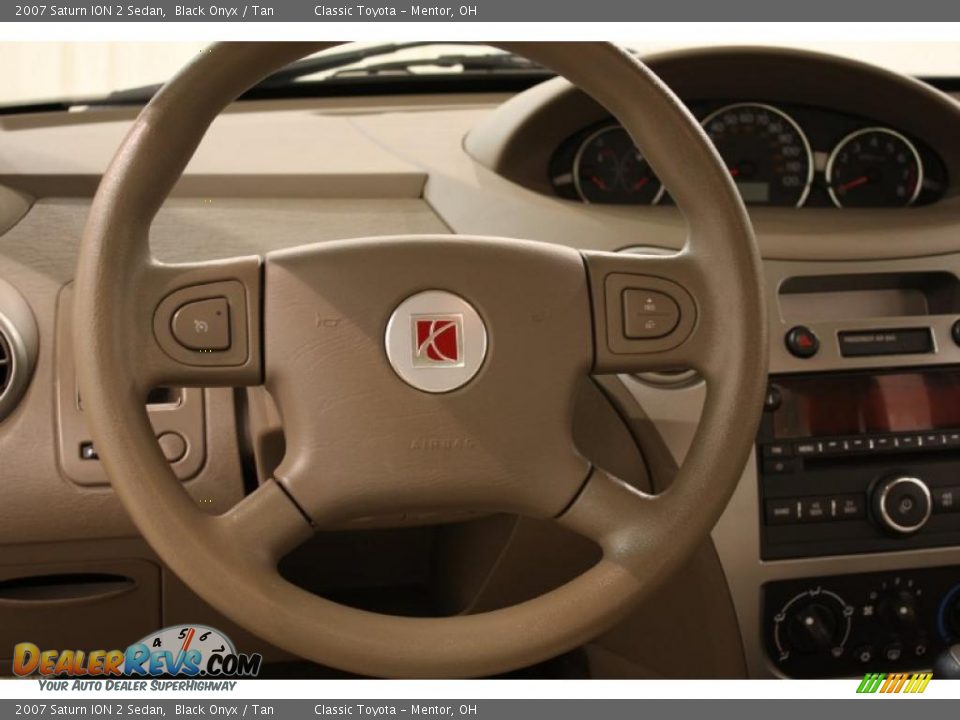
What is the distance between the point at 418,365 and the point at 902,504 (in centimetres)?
66

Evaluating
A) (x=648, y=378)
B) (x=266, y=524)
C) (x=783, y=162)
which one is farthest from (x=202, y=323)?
(x=783, y=162)

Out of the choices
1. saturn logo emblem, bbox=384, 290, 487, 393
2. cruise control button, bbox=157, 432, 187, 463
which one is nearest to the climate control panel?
saturn logo emblem, bbox=384, 290, 487, 393

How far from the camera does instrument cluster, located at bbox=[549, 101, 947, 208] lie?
51.1 inches

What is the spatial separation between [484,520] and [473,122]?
510 millimetres

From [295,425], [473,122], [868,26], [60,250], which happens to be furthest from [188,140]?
[868,26]

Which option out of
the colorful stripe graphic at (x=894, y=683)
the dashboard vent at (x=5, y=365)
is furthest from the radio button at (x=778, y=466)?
the dashboard vent at (x=5, y=365)

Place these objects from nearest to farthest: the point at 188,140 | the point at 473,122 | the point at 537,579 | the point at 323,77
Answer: the point at 188,140
the point at 537,579
the point at 473,122
the point at 323,77

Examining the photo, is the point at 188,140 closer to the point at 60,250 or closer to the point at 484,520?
the point at 60,250

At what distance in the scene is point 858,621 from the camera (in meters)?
1.23

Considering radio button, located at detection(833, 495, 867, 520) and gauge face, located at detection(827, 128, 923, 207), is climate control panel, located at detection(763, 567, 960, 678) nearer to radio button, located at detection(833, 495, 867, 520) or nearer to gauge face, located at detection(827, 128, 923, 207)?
radio button, located at detection(833, 495, 867, 520)

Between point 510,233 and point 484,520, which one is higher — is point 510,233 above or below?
above

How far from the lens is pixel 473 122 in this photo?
1346 mm

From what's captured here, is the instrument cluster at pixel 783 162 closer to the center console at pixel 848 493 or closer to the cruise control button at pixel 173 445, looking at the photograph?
the center console at pixel 848 493

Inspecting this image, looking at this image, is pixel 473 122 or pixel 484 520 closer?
pixel 484 520
